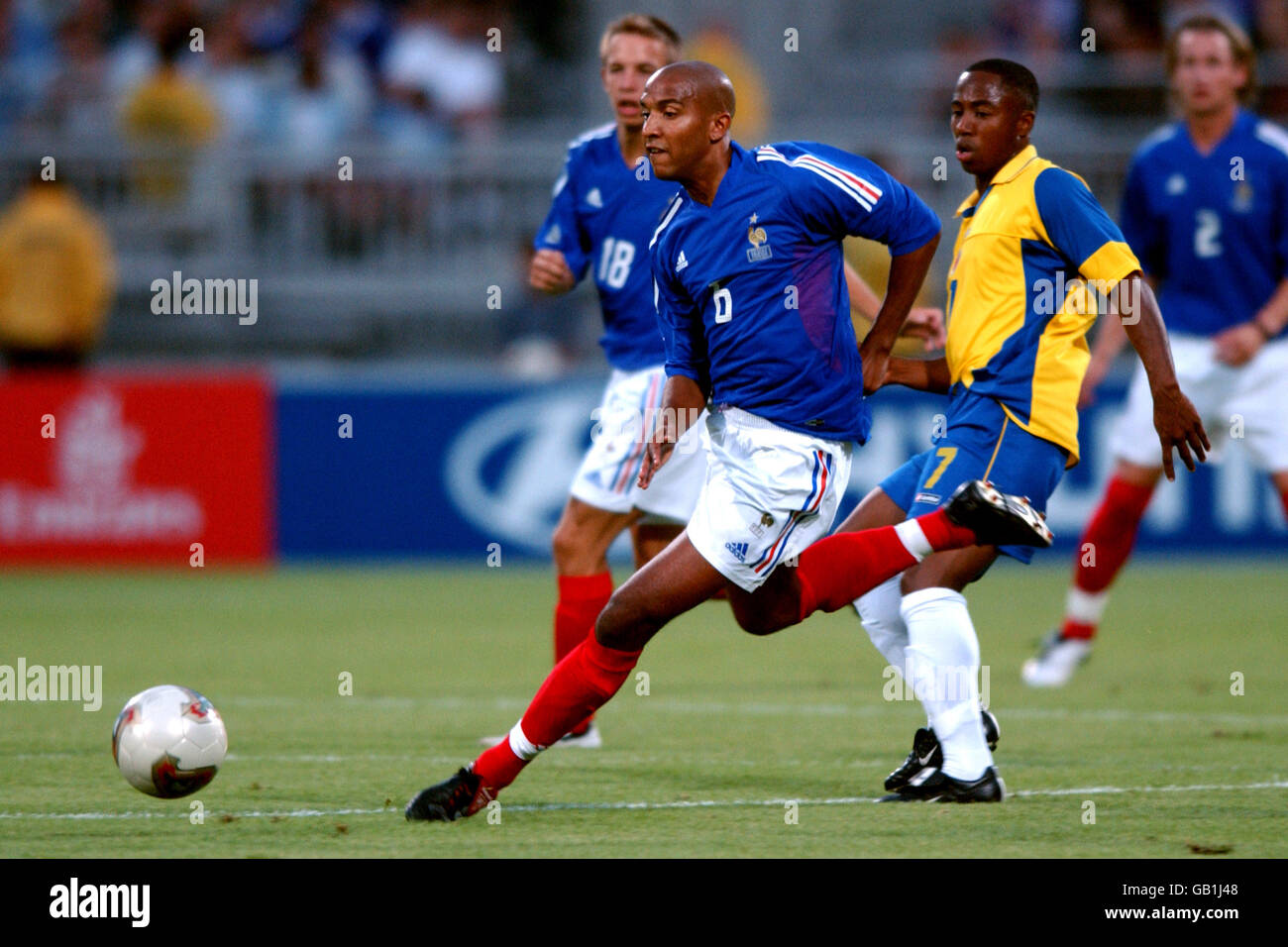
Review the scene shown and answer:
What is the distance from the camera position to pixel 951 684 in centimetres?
575

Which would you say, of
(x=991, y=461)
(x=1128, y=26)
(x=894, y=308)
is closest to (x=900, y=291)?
(x=894, y=308)

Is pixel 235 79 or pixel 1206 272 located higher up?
pixel 235 79

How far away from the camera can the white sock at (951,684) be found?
576 cm

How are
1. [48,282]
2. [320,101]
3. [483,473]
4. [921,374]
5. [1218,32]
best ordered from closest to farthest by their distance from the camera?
[921,374] < [1218,32] < [483,473] < [48,282] < [320,101]

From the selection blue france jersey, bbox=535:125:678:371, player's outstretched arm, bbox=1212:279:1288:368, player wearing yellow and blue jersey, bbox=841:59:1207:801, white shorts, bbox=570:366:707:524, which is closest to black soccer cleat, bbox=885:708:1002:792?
player wearing yellow and blue jersey, bbox=841:59:1207:801

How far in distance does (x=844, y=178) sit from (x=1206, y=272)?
12.3 ft

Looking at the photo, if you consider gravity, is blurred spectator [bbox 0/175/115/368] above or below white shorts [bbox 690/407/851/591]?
above

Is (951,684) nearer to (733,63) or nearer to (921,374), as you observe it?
(921,374)

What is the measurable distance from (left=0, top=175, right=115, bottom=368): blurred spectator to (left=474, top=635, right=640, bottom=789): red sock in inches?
394

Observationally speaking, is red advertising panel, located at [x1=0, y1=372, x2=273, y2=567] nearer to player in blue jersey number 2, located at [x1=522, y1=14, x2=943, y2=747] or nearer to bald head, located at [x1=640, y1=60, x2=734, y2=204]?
player in blue jersey number 2, located at [x1=522, y1=14, x2=943, y2=747]

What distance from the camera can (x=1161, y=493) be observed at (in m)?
14.2

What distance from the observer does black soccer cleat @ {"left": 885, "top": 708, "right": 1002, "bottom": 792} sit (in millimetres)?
5973

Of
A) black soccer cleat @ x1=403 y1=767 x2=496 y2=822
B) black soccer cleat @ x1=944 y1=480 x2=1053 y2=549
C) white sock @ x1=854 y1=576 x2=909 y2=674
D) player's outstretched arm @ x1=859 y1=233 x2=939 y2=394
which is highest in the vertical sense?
player's outstretched arm @ x1=859 y1=233 x2=939 y2=394

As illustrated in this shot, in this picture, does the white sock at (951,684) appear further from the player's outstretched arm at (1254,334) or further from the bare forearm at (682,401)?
the player's outstretched arm at (1254,334)
